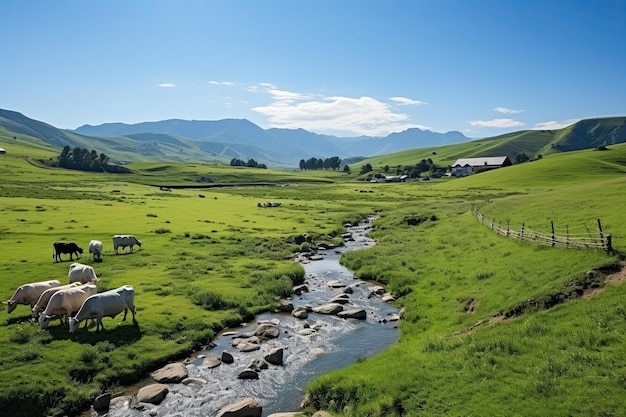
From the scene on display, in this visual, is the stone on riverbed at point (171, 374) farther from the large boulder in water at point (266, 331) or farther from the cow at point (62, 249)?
the cow at point (62, 249)

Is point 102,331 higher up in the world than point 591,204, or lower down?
lower down

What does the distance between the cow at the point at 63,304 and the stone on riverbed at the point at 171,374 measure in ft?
25.5

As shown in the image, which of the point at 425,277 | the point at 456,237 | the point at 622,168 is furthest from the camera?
the point at 622,168

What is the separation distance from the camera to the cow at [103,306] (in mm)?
25562

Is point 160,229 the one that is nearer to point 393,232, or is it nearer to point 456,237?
point 393,232

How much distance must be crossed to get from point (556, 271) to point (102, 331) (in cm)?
2918

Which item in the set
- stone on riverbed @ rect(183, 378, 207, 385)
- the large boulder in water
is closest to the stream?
stone on riverbed @ rect(183, 378, 207, 385)

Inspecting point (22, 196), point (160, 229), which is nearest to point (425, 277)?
point (160, 229)

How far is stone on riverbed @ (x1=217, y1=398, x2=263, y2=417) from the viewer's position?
19.1m

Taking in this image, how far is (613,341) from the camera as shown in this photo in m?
18.8

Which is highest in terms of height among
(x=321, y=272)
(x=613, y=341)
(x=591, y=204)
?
(x=591, y=204)

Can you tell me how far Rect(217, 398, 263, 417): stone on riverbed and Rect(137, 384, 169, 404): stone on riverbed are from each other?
356 centimetres

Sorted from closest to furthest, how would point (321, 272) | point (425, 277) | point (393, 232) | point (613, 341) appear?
point (613, 341), point (425, 277), point (321, 272), point (393, 232)

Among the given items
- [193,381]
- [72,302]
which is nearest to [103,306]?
[72,302]
